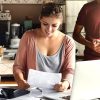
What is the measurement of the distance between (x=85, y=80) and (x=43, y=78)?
1.14 feet

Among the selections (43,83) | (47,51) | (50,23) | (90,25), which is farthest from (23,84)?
(90,25)

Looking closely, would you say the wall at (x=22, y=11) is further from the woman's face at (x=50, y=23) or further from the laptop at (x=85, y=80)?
the laptop at (x=85, y=80)

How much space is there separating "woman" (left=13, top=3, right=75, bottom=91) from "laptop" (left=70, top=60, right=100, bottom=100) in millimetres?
358

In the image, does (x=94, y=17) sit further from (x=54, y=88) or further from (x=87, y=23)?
(x=54, y=88)

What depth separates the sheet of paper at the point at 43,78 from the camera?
6.05 ft

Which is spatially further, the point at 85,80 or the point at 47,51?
the point at 47,51

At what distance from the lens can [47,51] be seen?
2121 millimetres

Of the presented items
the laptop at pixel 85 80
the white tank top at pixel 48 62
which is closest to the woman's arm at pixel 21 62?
the white tank top at pixel 48 62

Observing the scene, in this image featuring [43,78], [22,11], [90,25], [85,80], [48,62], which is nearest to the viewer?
[85,80]

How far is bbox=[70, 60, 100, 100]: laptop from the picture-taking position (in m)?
1.56

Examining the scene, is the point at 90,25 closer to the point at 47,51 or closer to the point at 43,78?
the point at 47,51

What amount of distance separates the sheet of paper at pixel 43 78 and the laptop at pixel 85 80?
0.86 feet

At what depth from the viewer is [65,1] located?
12.3 feet

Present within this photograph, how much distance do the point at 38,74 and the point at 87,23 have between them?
3.22 feet
